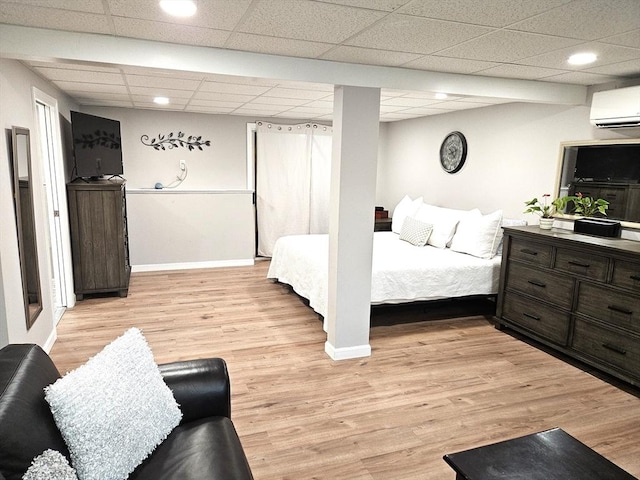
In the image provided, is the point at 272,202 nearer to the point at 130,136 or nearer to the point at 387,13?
the point at 130,136

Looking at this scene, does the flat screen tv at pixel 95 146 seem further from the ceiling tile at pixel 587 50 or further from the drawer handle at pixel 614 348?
the drawer handle at pixel 614 348

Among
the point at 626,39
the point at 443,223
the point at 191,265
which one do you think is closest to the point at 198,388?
the point at 626,39

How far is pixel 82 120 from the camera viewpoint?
4.50 metres

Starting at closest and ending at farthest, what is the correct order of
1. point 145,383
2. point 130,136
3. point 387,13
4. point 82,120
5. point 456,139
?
point 145,383 < point 387,13 < point 82,120 < point 456,139 < point 130,136

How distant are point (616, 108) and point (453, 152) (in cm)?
224

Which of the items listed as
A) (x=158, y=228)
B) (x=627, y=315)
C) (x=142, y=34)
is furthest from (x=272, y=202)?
(x=627, y=315)

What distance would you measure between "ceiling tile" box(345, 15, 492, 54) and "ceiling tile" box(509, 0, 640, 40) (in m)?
0.27

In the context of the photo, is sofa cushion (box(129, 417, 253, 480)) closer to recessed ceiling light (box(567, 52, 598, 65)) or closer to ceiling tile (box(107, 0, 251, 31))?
ceiling tile (box(107, 0, 251, 31))

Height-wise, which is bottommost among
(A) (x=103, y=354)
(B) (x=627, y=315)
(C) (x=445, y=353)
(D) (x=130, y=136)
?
(C) (x=445, y=353)

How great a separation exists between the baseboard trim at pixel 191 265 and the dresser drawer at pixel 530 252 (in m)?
3.75

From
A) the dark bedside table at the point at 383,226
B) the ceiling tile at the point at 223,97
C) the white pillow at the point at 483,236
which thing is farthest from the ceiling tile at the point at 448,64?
the dark bedside table at the point at 383,226

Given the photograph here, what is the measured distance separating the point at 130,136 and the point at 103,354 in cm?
503

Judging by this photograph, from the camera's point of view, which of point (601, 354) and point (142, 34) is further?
point (601, 354)

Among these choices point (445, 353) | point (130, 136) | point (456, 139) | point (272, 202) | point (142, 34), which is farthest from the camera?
point (272, 202)
